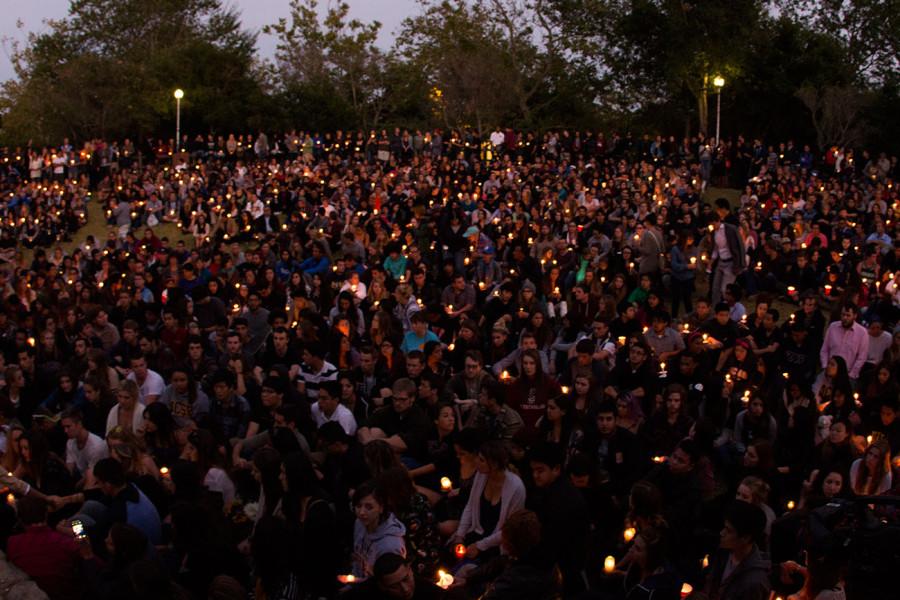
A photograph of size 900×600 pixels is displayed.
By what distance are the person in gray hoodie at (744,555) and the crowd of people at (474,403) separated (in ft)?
0.05

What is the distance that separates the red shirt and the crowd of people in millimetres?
12

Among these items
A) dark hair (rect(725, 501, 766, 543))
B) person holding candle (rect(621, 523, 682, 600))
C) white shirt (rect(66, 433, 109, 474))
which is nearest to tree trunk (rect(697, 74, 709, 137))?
white shirt (rect(66, 433, 109, 474))

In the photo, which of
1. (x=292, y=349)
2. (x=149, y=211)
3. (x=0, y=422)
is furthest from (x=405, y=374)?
(x=149, y=211)

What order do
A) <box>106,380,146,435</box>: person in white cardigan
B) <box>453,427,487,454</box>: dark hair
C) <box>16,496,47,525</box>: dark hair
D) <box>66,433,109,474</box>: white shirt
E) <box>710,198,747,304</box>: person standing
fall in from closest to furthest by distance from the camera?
<box>16,496,47,525</box>: dark hair
<box>453,427,487,454</box>: dark hair
<box>66,433,109,474</box>: white shirt
<box>106,380,146,435</box>: person in white cardigan
<box>710,198,747,304</box>: person standing

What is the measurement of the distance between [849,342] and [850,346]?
4cm

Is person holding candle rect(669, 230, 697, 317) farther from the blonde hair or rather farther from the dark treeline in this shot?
the dark treeline

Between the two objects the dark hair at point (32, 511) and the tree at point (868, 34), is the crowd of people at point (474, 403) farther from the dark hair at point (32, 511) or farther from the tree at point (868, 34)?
the tree at point (868, 34)

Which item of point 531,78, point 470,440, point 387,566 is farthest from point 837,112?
point 387,566

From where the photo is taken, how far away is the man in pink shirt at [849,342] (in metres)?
9.61

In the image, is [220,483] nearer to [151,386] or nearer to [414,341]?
[151,386]

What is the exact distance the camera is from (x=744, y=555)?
4.89m

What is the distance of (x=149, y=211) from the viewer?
2402 cm

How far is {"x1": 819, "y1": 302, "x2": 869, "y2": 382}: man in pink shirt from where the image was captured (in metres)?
9.61

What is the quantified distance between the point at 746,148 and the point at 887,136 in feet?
25.7
